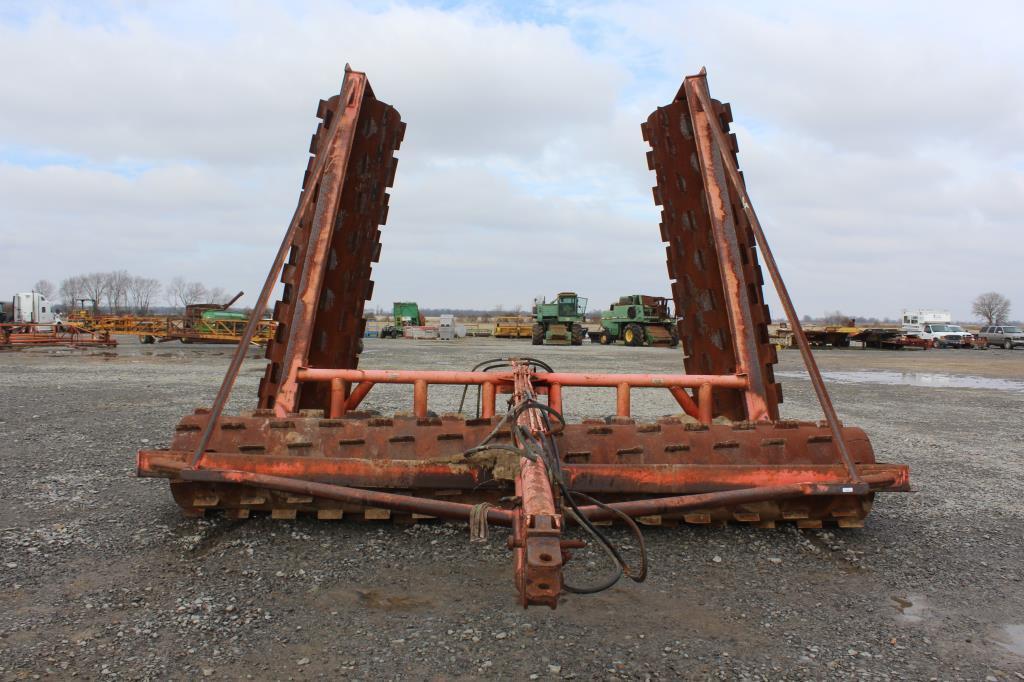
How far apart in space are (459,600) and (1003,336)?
51.5 m

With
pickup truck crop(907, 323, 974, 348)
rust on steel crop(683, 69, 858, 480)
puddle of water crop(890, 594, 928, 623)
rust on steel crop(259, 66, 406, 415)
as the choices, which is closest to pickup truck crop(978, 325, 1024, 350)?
pickup truck crop(907, 323, 974, 348)

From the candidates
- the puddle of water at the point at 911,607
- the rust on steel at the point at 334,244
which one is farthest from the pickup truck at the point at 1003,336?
the puddle of water at the point at 911,607

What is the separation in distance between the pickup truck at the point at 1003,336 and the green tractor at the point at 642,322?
70.5 ft

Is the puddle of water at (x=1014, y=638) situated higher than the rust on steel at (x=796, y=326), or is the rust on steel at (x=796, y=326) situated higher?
the rust on steel at (x=796, y=326)

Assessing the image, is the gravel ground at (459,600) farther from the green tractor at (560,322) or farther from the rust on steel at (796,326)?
the green tractor at (560,322)

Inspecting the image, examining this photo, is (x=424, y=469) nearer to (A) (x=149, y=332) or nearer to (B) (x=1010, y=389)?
(B) (x=1010, y=389)

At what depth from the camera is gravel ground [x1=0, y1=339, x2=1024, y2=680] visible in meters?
2.49

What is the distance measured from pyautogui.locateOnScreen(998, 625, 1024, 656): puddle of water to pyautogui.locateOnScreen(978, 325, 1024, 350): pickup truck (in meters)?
49.7

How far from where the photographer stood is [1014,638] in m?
2.78

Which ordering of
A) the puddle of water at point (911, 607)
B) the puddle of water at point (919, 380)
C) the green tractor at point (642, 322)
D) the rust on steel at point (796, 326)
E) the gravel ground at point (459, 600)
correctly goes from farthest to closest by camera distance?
1. the green tractor at point (642, 322)
2. the puddle of water at point (919, 380)
3. the rust on steel at point (796, 326)
4. the puddle of water at point (911, 607)
5. the gravel ground at point (459, 600)

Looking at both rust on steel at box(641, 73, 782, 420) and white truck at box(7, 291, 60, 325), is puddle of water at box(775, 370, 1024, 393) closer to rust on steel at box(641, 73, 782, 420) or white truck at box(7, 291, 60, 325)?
rust on steel at box(641, 73, 782, 420)

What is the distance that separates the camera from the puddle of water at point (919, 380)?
16.1 metres

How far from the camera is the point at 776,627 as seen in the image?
2814 millimetres

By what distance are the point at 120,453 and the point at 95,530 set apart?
2677 millimetres
